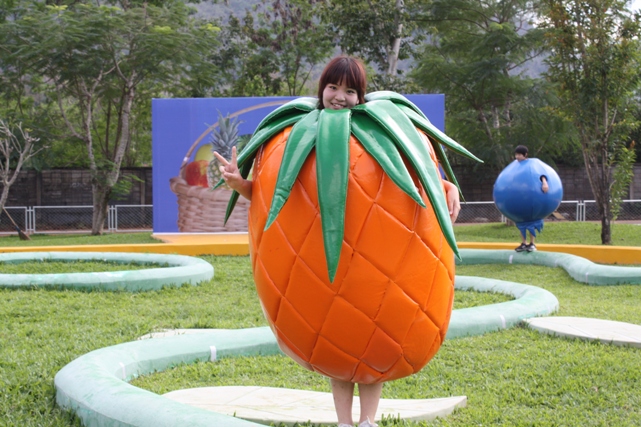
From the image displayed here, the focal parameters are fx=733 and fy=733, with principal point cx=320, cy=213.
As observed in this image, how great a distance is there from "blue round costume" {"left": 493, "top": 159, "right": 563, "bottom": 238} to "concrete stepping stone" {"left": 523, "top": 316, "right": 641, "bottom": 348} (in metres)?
4.37

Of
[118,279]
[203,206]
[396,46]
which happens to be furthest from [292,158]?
[396,46]

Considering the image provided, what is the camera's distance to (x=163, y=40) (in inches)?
702

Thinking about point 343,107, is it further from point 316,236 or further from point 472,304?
point 472,304

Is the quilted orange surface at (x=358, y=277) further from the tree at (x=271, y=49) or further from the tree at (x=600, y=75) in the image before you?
the tree at (x=271, y=49)

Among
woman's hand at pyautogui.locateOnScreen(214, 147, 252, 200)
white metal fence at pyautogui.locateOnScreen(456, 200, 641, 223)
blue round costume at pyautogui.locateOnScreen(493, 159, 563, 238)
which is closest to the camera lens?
woman's hand at pyautogui.locateOnScreen(214, 147, 252, 200)

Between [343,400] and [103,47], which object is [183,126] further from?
[343,400]

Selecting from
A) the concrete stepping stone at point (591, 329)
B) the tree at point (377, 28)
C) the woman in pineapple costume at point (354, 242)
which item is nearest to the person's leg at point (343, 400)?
the woman in pineapple costume at point (354, 242)

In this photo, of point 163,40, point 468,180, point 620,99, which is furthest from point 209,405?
point 468,180

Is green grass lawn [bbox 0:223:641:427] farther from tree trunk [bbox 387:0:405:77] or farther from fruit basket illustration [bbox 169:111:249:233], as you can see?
tree trunk [bbox 387:0:405:77]

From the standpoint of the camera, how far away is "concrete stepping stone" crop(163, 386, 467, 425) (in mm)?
3738

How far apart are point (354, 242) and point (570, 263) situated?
794cm

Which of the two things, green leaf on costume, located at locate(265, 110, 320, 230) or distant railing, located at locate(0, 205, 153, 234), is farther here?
distant railing, located at locate(0, 205, 153, 234)

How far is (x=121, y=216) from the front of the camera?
22.7 m

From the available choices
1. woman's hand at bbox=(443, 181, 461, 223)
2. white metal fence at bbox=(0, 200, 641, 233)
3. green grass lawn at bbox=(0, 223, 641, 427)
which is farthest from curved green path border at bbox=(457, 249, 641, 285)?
white metal fence at bbox=(0, 200, 641, 233)
